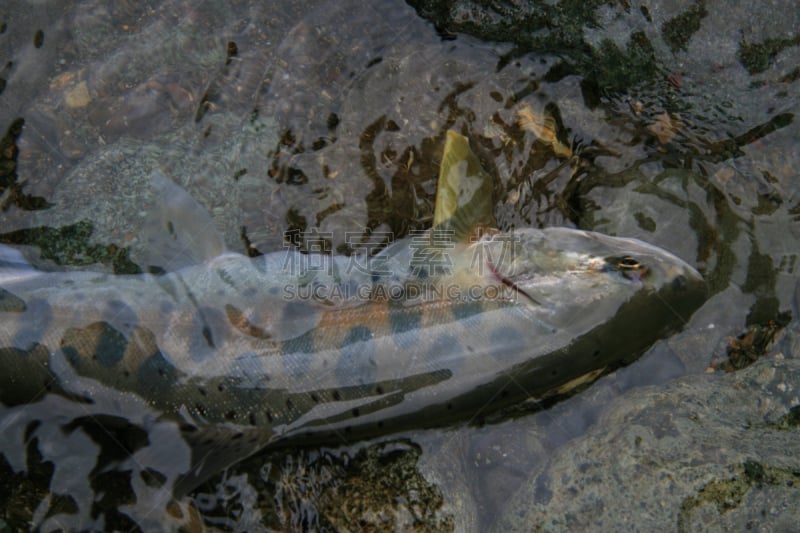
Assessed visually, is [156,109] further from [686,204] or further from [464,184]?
[686,204]

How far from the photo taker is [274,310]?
12.3 feet

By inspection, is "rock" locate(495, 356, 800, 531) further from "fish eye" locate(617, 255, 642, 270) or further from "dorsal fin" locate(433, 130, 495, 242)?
"dorsal fin" locate(433, 130, 495, 242)

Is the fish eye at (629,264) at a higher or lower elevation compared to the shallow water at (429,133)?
lower

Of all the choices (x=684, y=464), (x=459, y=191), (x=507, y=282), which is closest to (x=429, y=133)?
(x=459, y=191)

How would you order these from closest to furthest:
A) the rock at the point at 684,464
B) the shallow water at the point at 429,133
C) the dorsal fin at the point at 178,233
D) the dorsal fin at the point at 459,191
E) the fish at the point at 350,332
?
the rock at the point at 684,464, the fish at the point at 350,332, the dorsal fin at the point at 459,191, the dorsal fin at the point at 178,233, the shallow water at the point at 429,133

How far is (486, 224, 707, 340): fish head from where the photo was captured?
3703mm

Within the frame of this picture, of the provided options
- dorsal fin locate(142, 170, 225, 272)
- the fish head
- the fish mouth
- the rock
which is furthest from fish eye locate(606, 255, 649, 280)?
dorsal fin locate(142, 170, 225, 272)

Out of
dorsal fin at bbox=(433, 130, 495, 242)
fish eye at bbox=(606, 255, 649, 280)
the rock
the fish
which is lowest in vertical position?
the rock

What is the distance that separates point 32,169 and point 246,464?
251 centimetres

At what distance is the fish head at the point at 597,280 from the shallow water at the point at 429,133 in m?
0.34

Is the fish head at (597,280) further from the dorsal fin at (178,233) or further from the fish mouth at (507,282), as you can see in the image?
the dorsal fin at (178,233)

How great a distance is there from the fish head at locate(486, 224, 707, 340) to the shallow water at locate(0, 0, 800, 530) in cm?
34

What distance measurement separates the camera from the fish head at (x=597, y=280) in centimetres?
370

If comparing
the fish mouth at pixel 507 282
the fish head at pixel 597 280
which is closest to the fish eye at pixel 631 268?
the fish head at pixel 597 280
